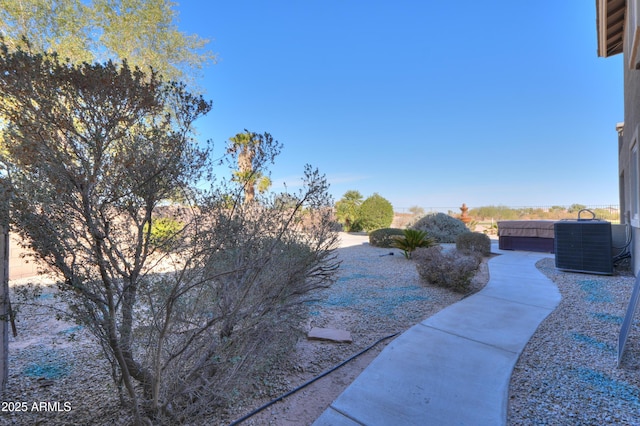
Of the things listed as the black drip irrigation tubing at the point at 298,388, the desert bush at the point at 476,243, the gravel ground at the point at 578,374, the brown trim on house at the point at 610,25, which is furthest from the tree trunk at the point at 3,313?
the desert bush at the point at 476,243

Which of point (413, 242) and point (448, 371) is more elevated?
point (413, 242)

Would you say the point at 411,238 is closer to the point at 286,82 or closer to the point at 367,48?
the point at 367,48

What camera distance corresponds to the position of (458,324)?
3350 mm

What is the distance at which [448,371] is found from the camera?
2.37 m

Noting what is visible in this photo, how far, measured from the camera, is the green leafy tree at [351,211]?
17.0 m

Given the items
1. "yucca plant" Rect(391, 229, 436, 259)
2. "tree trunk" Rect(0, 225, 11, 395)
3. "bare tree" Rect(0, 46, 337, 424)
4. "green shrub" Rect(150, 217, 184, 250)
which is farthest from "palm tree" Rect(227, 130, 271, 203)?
"yucca plant" Rect(391, 229, 436, 259)

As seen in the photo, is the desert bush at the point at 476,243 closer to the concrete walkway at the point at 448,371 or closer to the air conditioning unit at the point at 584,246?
the air conditioning unit at the point at 584,246

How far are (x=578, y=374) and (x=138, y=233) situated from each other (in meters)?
3.39

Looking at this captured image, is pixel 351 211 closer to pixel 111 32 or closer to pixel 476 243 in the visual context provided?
pixel 476 243

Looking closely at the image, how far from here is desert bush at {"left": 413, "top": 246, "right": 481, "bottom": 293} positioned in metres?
4.82

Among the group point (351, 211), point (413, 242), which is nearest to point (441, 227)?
point (413, 242)

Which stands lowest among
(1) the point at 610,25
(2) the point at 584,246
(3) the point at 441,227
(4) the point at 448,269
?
(4) the point at 448,269

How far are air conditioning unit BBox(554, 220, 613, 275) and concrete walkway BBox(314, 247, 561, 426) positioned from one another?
274 centimetres

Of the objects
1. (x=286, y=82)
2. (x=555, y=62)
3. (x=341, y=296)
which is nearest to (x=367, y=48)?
(x=286, y=82)
